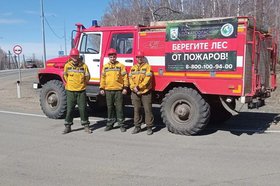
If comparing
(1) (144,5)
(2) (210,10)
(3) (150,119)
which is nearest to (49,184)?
(3) (150,119)

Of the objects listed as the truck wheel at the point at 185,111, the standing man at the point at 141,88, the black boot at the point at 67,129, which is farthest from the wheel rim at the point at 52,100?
the truck wheel at the point at 185,111

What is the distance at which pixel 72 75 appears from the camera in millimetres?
9508

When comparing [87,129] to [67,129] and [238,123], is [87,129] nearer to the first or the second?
[67,129]

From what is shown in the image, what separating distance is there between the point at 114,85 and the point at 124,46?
3.53 ft

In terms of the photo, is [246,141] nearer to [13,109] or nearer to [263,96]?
[263,96]

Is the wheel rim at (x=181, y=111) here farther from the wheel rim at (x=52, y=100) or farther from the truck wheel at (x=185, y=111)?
the wheel rim at (x=52, y=100)

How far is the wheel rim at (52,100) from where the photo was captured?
36.9ft

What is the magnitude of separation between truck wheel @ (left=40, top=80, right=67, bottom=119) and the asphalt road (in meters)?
0.65

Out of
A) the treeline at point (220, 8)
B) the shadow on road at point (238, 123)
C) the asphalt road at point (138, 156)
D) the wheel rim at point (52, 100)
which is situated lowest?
the asphalt road at point (138, 156)

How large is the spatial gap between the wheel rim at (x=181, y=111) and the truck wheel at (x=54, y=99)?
333cm

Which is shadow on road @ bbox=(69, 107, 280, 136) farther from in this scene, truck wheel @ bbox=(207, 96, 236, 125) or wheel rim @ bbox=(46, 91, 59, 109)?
wheel rim @ bbox=(46, 91, 59, 109)

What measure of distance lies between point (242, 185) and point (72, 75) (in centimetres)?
515

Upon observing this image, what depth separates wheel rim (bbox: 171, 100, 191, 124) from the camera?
29.8ft

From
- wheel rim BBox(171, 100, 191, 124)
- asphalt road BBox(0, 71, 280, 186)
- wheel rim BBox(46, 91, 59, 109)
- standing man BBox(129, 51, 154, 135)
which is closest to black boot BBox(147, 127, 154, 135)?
standing man BBox(129, 51, 154, 135)
